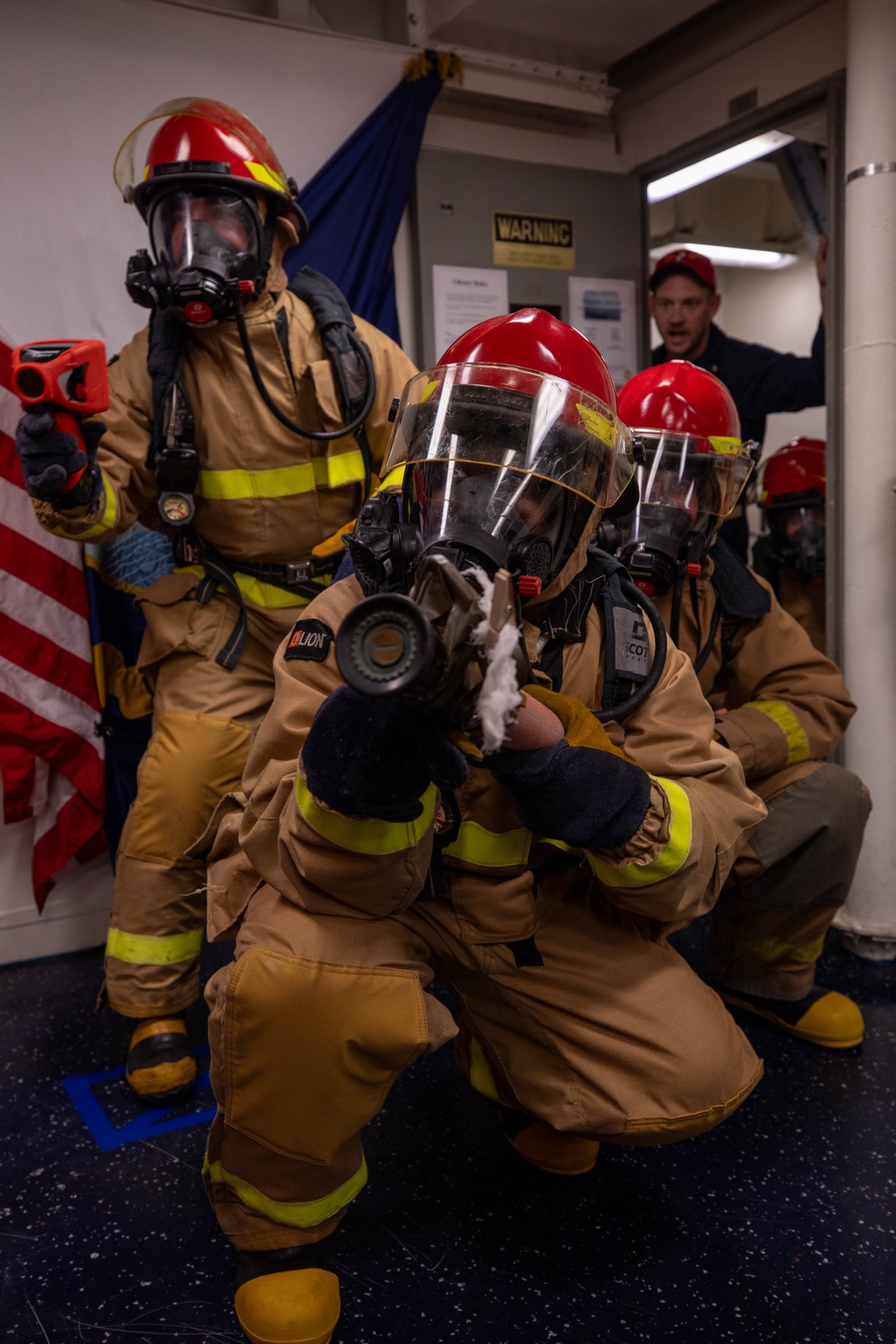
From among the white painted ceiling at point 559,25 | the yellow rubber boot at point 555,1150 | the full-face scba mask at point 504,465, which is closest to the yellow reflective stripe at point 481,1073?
the yellow rubber boot at point 555,1150

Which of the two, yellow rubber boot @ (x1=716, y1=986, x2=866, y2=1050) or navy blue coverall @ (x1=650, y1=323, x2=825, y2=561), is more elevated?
navy blue coverall @ (x1=650, y1=323, x2=825, y2=561)

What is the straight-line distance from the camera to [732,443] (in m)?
2.22

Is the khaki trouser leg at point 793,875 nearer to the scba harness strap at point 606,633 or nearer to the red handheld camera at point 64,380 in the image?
the scba harness strap at point 606,633

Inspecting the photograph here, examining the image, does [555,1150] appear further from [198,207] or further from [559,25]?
[559,25]

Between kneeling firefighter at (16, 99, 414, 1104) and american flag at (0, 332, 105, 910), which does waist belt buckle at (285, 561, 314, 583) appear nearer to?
kneeling firefighter at (16, 99, 414, 1104)

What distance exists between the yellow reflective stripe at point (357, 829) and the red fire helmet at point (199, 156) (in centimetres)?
157

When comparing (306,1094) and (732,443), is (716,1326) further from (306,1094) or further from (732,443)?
(732,443)

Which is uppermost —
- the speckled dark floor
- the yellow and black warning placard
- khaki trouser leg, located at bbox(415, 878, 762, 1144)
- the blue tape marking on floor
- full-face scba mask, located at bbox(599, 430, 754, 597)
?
the yellow and black warning placard

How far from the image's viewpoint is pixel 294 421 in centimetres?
233

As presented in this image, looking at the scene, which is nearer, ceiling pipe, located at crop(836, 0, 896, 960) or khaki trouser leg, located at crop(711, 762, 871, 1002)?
khaki trouser leg, located at crop(711, 762, 871, 1002)

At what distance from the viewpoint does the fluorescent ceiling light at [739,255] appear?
230 inches

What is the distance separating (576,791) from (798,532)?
2.25 metres

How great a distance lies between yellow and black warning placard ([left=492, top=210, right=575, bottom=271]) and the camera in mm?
3377

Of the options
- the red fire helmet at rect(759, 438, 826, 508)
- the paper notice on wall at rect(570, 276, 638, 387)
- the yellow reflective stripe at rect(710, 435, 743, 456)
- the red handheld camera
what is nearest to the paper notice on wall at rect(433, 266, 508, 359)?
the paper notice on wall at rect(570, 276, 638, 387)
